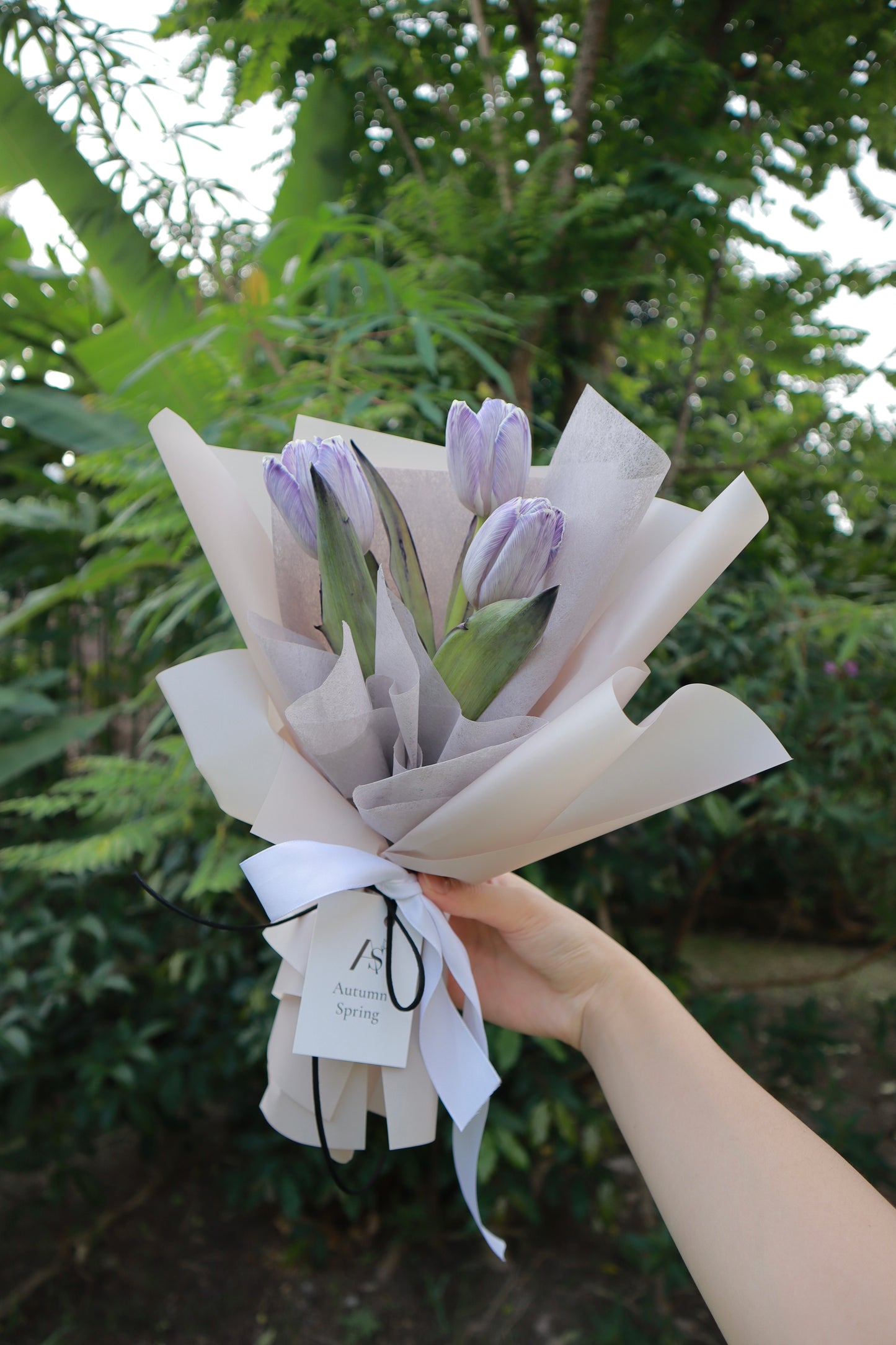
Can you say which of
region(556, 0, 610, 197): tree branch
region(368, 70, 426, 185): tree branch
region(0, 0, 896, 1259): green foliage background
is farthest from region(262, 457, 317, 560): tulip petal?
region(368, 70, 426, 185): tree branch

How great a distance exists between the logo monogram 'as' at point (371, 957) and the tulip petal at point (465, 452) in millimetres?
339

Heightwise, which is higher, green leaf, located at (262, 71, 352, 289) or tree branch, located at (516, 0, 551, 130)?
green leaf, located at (262, 71, 352, 289)

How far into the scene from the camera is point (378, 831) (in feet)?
2.13

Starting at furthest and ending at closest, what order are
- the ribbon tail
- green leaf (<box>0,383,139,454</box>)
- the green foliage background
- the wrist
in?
green leaf (<box>0,383,139,454</box>) < the green foliage background < the wrist < the ribbon tail

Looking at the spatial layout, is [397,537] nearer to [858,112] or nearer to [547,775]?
[547,775]

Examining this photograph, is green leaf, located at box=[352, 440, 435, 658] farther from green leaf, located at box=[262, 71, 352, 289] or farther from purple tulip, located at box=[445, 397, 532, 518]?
green leaf, located at box=[262, 71, 352, 289]

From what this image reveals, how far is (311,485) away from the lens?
23.1 inches

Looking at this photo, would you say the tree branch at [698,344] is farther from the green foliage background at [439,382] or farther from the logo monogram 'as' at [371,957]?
the logo monogram 'as' at [371,957]

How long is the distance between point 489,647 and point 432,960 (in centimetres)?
25

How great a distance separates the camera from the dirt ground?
160cm

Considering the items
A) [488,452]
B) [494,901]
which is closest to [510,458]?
[488,452]

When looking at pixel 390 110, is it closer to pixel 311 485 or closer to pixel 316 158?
pixel 316 158

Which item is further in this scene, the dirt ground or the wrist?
the dirt ground

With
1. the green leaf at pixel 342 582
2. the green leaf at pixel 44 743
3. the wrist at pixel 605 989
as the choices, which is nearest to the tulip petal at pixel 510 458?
the green leaf at pixel 342 582
